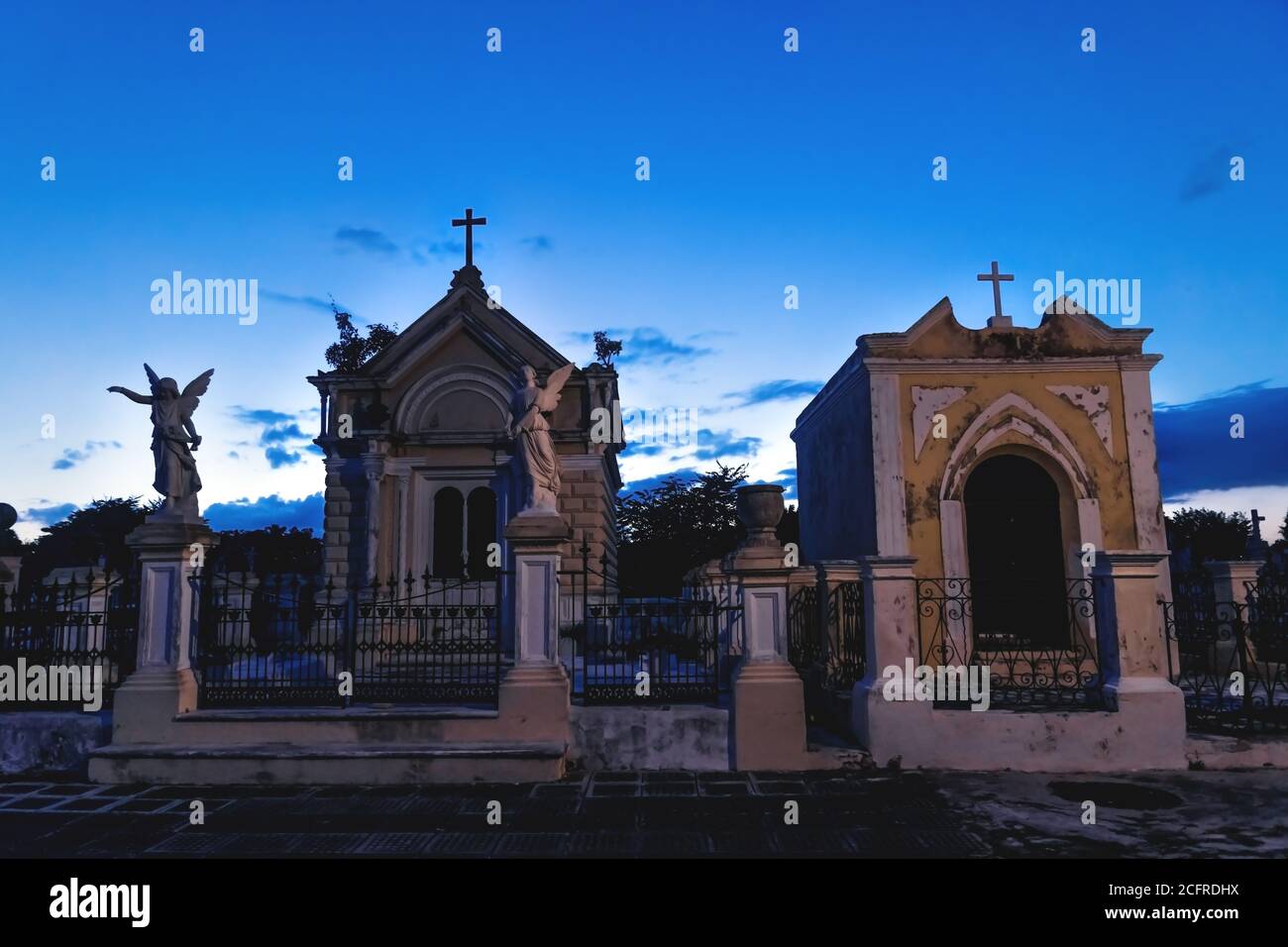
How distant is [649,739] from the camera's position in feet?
27.1

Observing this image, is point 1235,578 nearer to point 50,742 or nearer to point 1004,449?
point 1004,449

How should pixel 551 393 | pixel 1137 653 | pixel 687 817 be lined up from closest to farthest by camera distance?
pixel 687 817 < pixel 1137 653 < pixel 551 393

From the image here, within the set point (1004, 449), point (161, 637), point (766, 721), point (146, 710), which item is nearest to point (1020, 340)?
point (1004, 449)

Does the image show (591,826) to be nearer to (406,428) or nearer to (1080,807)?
(1080,807)

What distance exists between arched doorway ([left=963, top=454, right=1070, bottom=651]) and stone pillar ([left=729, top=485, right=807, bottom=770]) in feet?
A: 13.2

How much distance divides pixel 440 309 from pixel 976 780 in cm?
1327

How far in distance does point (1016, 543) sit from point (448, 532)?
10.3 m

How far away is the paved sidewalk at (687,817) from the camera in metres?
5.72

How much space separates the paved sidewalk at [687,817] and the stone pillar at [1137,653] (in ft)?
1.63

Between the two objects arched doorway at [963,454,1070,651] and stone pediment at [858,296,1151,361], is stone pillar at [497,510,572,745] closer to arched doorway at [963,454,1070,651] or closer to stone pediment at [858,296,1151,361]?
stone pediment at [858,296,1151,361]

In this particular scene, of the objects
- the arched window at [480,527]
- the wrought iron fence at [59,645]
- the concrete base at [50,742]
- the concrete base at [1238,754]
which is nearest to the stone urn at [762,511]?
the concrete base at [1238,754]

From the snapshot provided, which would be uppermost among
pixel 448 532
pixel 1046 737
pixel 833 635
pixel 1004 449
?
pixel 1004 449

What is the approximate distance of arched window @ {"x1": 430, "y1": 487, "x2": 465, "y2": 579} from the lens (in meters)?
15.6

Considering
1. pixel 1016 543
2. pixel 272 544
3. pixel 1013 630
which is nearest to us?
pixel 1013 630
